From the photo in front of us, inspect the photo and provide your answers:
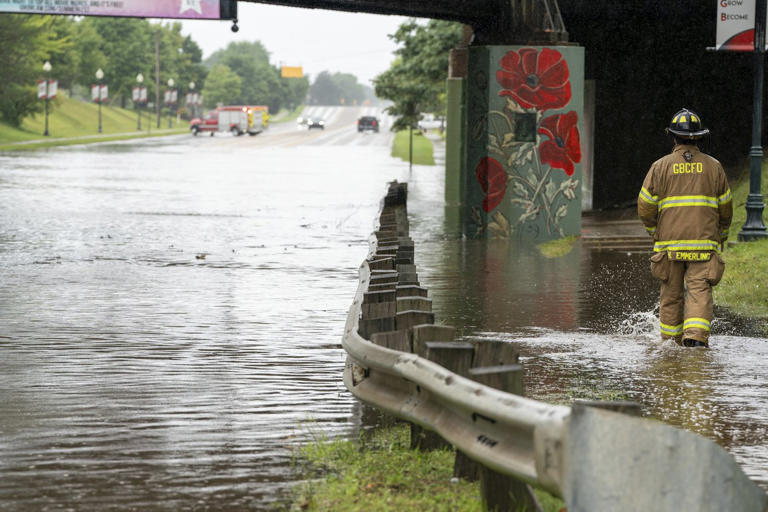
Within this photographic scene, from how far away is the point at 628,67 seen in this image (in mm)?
26062

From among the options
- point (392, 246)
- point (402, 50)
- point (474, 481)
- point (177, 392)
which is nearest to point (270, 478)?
point (474, 481)

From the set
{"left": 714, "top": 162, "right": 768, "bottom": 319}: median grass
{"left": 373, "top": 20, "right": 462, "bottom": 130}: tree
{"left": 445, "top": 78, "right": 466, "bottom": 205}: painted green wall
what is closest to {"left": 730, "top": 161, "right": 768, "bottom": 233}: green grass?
{"left": 714, "top": 162, "right": 768, "bottom": 319}: median grass

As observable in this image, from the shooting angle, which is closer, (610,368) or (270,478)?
(270,478)

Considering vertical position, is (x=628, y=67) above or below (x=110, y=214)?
above

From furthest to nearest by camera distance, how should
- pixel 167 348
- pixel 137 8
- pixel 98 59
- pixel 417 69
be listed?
pixel 98 59, pixel 417 69, pixel 137 8, pixel 167 348

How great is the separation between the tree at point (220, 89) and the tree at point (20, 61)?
80.2 metres

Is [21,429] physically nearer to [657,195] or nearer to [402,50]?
[657,195]

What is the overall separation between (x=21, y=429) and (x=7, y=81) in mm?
76979

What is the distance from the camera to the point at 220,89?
16650 cm

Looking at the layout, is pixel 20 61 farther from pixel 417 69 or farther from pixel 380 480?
pixel 380 480

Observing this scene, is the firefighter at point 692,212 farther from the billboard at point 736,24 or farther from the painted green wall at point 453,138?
the painted green wall at point 453,138

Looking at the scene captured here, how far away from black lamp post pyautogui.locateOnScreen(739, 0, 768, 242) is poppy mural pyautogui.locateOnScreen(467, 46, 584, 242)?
3.18 metres

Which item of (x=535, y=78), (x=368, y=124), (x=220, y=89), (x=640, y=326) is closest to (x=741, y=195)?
(x=535, y=78)

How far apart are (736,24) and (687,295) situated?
9404 mm
